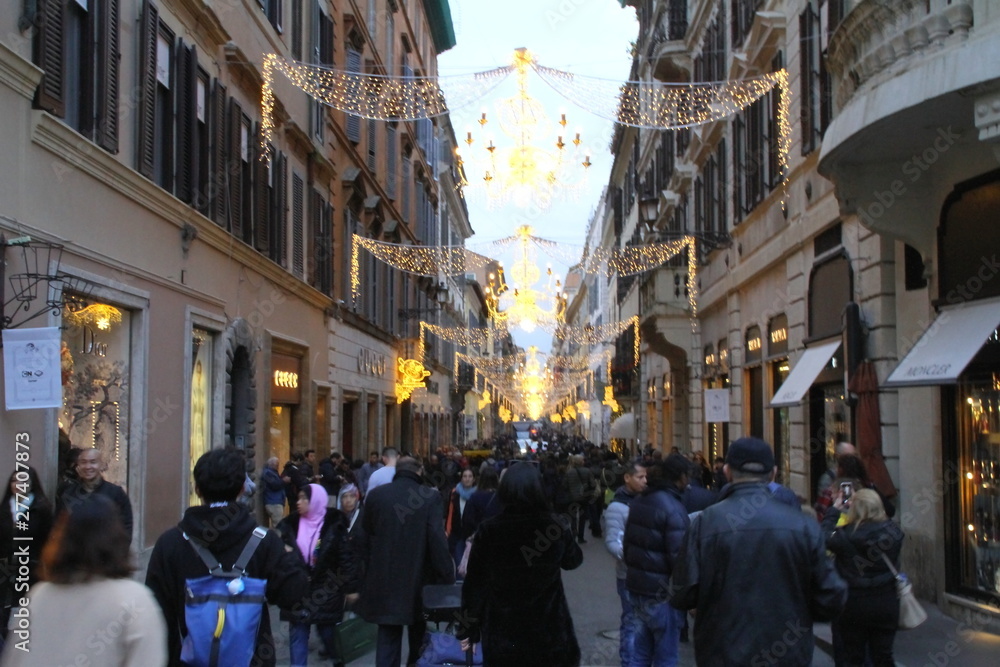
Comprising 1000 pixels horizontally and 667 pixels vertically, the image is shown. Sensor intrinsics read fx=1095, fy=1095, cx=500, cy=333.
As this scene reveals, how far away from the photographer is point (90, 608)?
365cm

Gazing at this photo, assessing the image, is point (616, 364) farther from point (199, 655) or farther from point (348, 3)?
point (199, 655)

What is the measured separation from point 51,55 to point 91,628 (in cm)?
792

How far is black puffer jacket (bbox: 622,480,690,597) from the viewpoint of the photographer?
25.9 feet

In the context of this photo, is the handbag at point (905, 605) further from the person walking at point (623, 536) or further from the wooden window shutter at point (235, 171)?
the wooden window shutter at point (235, 171)

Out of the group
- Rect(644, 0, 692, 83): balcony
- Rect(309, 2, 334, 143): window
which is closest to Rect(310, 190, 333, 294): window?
Rect(309, 2, 334, 143): window

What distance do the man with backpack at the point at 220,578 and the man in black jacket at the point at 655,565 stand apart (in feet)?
11.8

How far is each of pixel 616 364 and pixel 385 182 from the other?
23.7 metres

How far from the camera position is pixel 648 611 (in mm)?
7895

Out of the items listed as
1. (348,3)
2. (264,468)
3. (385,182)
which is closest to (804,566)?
(264,468)

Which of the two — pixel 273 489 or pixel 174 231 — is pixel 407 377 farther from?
pixel 174 231

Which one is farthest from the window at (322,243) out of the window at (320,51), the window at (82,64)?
the window at (82,64)

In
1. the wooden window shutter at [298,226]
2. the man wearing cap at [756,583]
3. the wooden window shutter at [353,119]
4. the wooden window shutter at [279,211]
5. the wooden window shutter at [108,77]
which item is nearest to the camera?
the man wearing cap at [756,583]

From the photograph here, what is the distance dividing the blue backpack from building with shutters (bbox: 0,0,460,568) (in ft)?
15.4

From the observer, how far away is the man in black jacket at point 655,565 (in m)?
7.87
